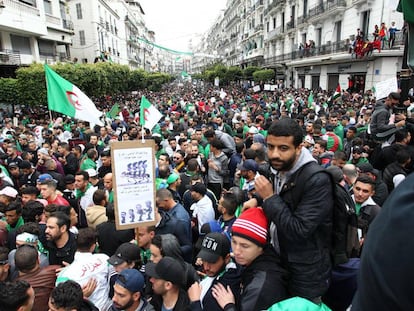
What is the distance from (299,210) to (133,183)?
2.01 metres

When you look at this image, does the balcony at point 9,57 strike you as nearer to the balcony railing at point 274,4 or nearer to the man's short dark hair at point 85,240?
the man's short dark hair at point 85,240

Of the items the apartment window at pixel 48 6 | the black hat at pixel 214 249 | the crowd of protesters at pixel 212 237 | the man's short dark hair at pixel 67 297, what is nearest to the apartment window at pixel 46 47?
the apartment window at pixel 48 6

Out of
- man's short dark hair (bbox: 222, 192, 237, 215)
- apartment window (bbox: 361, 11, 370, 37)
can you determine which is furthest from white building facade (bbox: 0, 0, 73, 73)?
apartment window (bbox: 361, 11, 370, 37)

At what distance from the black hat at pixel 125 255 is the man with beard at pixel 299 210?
5.25ft

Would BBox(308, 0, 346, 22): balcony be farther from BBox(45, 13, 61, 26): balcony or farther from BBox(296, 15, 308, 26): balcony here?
BBox(45, 13, 61, 26): balcony

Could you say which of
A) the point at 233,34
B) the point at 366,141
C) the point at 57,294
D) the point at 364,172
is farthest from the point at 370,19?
the point at 233,34

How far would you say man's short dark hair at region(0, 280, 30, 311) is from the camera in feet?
7.55

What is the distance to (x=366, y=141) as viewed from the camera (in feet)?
20.8

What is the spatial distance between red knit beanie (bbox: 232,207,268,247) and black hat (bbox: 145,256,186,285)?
2.52 feet

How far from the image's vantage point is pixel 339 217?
1862 millimetres

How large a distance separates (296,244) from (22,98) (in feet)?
56.0

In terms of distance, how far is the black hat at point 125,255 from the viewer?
2927mm

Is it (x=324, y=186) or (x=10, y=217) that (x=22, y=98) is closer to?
(x=10, y=217)

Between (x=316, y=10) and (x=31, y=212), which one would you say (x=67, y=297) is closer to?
(x=31, y=212)
